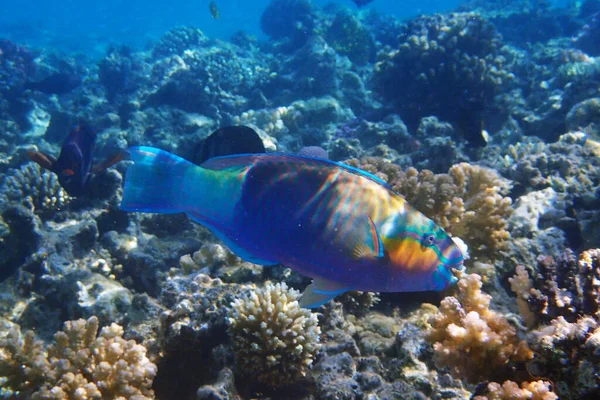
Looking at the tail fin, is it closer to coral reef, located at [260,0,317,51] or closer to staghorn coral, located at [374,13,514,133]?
staghorn coral, located at [374,13,514,133]

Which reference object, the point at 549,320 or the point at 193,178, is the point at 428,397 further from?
the point at 193,178

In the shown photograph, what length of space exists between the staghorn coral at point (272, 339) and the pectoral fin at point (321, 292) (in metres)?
1.38

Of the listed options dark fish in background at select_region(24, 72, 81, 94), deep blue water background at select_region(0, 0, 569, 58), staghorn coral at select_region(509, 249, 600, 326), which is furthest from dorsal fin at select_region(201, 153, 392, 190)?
deep blue water background at select_region(0, 0, 569, 58)

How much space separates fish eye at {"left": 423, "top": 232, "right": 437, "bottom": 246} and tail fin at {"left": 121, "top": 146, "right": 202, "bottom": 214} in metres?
1.11

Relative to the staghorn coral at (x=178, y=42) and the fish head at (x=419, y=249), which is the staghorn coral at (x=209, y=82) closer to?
the staghorn coral at (x=178, y=42)

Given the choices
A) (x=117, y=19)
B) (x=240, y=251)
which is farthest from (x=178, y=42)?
(x=117, y=19)

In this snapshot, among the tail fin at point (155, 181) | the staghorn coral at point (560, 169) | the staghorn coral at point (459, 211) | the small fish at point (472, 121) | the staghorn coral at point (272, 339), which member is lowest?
the staghorn coral at point (272, 339)

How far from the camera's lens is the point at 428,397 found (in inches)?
114

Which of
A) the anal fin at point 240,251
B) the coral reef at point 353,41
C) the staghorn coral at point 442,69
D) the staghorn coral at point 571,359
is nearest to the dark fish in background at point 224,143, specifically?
the anal fin at point 240,251

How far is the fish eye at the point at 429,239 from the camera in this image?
5.43ft

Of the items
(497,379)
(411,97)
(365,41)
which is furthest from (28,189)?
(365,41)

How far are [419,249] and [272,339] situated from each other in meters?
1.78

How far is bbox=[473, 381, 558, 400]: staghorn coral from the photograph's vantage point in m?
2.06

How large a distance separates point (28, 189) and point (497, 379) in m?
7.15
